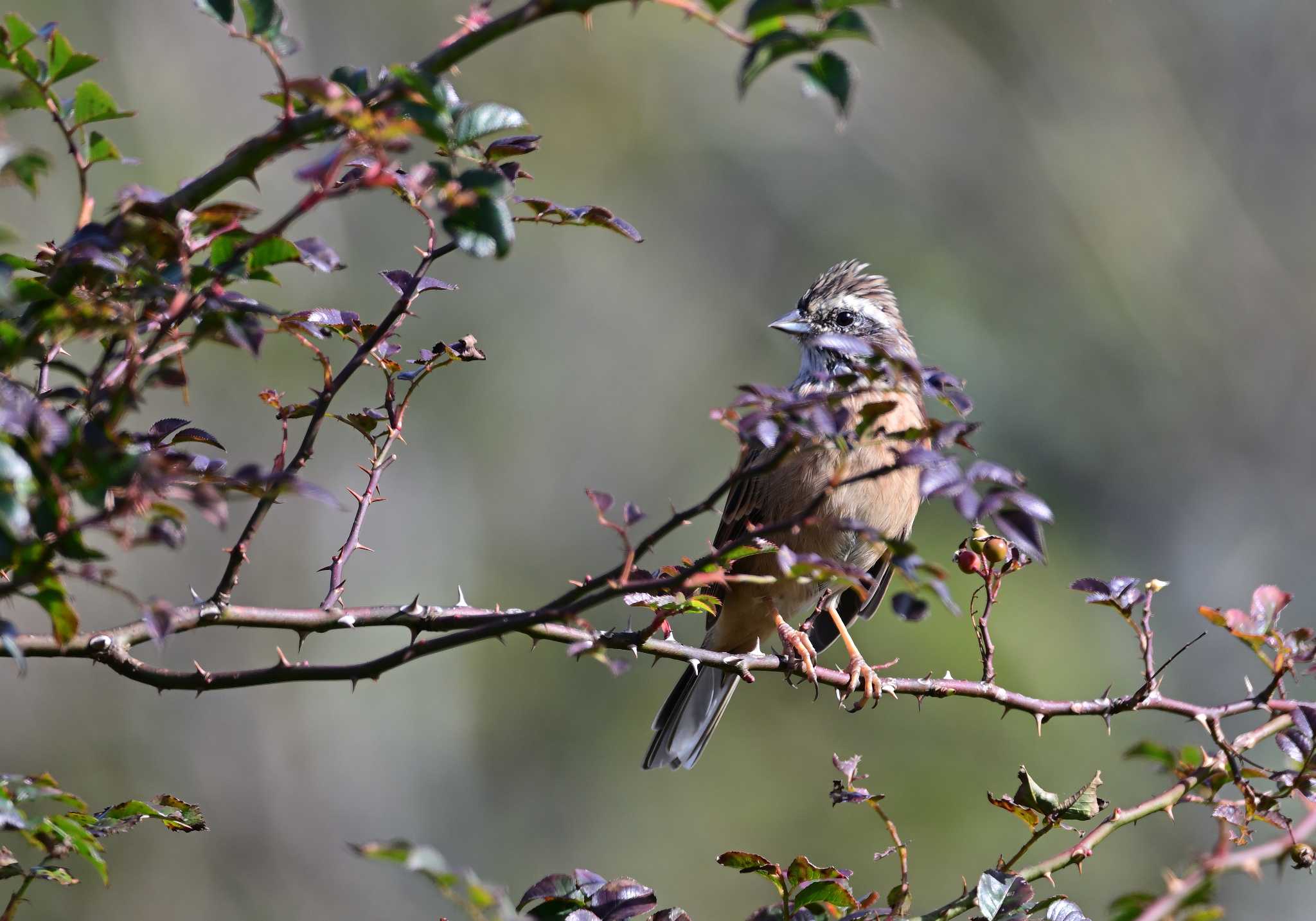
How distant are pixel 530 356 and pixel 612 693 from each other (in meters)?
3.29

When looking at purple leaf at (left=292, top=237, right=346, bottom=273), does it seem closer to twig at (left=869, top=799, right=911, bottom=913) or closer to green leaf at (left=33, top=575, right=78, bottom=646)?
green leaf at (left=33, top=575, right=78, bottom=646)

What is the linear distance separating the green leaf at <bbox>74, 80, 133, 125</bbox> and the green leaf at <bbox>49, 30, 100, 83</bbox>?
0.08ft

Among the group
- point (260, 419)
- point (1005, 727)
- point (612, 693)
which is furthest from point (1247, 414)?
point (260, 419)

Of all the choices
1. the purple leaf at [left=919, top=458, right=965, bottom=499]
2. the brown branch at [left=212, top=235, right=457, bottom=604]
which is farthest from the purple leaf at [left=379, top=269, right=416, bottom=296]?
the purple leaf at [left=919, top=458, right=965, bottom=499]

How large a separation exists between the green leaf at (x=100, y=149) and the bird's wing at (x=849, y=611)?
3614mm

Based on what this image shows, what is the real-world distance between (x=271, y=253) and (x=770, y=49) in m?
0.76

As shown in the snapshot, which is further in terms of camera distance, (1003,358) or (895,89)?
(895,89)

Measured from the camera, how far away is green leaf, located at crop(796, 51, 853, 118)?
1598 mm

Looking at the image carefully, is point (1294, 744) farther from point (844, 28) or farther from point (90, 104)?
point (90, 104)

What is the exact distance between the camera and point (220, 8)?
1.82 metres

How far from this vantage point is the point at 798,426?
183 centimetres

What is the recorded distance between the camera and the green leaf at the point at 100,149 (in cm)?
179

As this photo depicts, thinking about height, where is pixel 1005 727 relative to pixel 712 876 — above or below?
above

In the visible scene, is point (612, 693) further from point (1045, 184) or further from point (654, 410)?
point (1045, 184)
